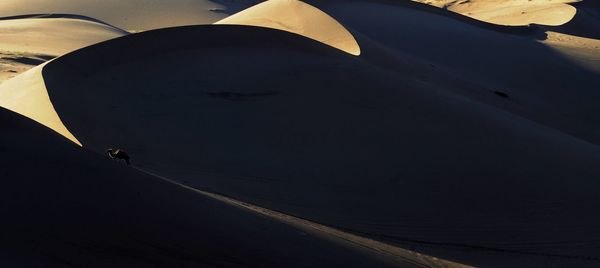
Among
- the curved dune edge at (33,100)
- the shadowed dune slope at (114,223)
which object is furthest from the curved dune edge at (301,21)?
the shadowed dune slope at (114,223)

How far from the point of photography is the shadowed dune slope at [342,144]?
7.36m

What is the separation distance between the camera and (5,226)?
4.33 meters

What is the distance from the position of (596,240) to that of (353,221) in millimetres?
2030

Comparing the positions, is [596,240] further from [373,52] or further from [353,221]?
[373,52]

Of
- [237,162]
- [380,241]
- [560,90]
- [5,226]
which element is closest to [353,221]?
[380,241]

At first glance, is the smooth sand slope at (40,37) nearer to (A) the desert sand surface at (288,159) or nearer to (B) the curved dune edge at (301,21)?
(B) the curved dune edge at (301,21)

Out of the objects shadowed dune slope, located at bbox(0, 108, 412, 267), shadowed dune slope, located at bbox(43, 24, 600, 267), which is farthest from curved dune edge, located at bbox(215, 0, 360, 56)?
shadowed dune slope, located at bbox(0, 108, 412, 267)

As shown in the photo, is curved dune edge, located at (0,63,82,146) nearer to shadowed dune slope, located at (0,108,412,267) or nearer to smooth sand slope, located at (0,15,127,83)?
shadowed dune slope, located at (0,108,412,267)

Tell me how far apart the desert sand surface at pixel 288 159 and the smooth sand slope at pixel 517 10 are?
847 cm

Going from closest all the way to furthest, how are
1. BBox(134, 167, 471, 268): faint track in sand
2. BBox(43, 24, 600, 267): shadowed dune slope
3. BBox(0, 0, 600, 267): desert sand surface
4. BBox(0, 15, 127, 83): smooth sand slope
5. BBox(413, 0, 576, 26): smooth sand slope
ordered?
1. BBox(0, 0, 600, 267): desert sand surface
2. BBox(134, 167, 471, 268): faint track in sand
3. BBox(43, 24, 600, 267): shadowed dune slope
4. BBox(0, 15, 127, 83): smooth sand slope
5. BBox(413, 0, 576, 26): smooth sand slope

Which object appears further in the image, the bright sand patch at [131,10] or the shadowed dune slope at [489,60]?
the bright sand patch at [131,10]

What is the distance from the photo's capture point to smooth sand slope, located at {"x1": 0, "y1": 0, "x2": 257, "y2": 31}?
32.1 metres

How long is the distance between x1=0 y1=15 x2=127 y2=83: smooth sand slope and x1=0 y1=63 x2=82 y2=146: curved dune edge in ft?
11.7

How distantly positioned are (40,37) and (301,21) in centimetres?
876
